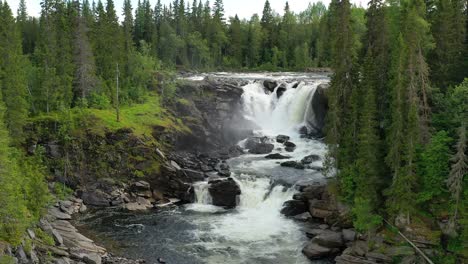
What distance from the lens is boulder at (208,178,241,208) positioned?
50.5 meters

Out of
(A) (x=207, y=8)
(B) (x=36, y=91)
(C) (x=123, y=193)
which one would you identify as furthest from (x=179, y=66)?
(C) (x=123, y=193)

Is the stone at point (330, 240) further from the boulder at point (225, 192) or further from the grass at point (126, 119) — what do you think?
the grass at point (126, 119)

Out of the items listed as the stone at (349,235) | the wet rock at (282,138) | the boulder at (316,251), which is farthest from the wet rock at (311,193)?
the wet rock at (282,138)

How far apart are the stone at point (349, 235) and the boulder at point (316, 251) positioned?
5.35 ft

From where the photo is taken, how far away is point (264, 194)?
5097 centimetres

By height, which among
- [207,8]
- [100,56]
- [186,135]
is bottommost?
[186,135]

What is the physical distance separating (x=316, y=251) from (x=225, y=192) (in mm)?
15826

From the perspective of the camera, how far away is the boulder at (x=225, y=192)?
166ft

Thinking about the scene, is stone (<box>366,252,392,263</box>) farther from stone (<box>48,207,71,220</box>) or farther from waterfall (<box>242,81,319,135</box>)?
waterfall (<box>242,81,319,135</box>)

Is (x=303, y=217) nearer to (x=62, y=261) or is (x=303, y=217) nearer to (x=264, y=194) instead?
(x=264, y=194)

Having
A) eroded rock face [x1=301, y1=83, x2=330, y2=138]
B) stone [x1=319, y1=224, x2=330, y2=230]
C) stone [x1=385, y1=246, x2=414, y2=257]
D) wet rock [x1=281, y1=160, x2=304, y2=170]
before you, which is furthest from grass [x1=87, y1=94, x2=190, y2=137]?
stone [x1=385, y1=246, x2=414, y2=257]

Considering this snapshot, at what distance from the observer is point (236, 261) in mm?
36438

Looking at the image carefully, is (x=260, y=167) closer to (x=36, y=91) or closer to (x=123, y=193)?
(x=123, y=193)

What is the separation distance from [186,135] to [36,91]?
20.4m
